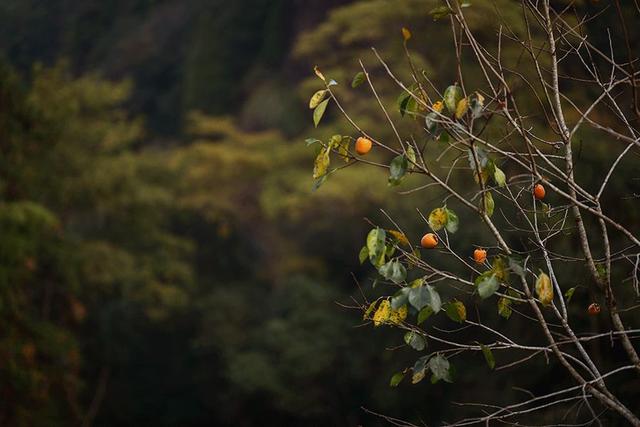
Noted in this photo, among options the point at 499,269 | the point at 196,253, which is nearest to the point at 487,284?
the point at 499,269

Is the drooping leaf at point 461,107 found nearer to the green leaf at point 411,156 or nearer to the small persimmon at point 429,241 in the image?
the green leaf at point 411,156

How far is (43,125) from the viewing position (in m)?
6.97

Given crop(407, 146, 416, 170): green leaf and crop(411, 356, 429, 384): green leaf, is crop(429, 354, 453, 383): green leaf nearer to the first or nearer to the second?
crop(411, 356, 429, 384): green leaf

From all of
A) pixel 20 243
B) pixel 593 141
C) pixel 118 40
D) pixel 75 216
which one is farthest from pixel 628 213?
pixel 118 40

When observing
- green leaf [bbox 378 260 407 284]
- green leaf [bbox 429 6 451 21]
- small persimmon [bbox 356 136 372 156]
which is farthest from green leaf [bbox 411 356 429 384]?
green leaf [bbox 429 6 451 21]

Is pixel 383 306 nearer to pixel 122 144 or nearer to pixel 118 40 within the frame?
pixel 122 144

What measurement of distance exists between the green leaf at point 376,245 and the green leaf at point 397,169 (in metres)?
0.09

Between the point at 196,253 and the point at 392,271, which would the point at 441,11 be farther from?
the point at 196,253

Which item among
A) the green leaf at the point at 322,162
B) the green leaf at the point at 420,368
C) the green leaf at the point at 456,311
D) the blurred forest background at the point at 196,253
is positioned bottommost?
the blurred forest background at the point at 196,253

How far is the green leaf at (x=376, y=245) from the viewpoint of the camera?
4.00ft

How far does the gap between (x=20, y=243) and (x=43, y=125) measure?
1.70 m

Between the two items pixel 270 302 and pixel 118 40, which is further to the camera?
pixel 118 40

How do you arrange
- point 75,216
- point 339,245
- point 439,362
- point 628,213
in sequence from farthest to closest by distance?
point 75,216 < point 339,245 < point 628,213 < point 439,362

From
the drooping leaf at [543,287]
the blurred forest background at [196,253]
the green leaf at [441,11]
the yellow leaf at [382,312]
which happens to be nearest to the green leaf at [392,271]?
the yellow leaf at [382,312]
